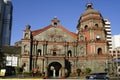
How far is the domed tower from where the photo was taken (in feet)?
182

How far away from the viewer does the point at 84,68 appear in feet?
179

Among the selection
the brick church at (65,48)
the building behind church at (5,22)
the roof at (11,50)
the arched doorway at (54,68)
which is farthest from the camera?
the building behind church at (5,22)

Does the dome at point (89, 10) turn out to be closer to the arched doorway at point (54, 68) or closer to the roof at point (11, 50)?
the arched doorway at point (54, 68)

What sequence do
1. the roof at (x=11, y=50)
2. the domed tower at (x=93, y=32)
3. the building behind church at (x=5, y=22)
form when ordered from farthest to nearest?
the building behind church at (x=5, y=22), the roof at (x=11, y=50), the domed tower at (x=93, y=32)

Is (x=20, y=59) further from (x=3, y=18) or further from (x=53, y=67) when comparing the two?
(x=3, y=18)

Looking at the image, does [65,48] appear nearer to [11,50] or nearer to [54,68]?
[54,68]

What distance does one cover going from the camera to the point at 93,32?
2207 inches

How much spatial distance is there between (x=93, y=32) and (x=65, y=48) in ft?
28.1

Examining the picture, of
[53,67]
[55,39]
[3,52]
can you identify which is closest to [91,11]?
[55,39]

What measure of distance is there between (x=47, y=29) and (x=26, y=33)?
5922mm

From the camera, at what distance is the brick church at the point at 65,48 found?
174ft

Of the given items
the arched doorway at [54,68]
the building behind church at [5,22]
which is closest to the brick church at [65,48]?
the arched doorway at [54,68]

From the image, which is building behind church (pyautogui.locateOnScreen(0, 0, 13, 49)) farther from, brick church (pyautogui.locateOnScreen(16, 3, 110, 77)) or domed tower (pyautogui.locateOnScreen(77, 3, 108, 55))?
domed tower (pyautogui.locateOnScreen(77, 3, 108, 55))

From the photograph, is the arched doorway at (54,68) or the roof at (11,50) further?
the roof at (11,50)
